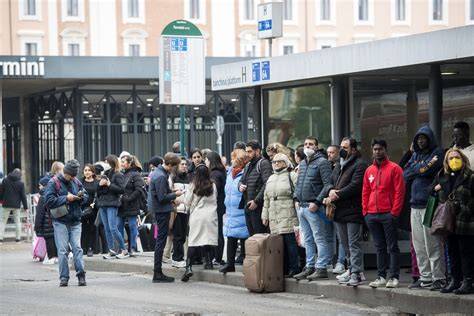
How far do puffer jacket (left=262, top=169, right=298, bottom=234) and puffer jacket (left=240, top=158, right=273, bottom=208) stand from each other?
1.15 feet

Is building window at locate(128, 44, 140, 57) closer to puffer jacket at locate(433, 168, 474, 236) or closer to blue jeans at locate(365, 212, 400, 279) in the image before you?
blue jeans at locate(365, 212, 400, 279)

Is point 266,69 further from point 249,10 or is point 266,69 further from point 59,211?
point 249,10

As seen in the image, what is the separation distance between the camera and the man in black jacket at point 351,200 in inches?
563

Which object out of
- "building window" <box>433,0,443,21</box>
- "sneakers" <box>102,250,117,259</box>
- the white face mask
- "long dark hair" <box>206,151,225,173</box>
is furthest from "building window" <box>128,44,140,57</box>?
the white face mask

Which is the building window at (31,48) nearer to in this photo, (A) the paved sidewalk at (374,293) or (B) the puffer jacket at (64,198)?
(A) the paved sidewalk at (374,293)

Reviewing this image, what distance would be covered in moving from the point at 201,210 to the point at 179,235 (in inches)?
51.9

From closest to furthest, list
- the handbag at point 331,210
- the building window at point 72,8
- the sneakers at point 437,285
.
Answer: the sneakers at point 437,285 → the handbag at point 331,210 → the building window at point 72,8

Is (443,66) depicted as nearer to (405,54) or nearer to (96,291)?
(405,54)

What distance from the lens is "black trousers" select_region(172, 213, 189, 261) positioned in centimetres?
1817

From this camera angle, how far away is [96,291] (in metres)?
16.2

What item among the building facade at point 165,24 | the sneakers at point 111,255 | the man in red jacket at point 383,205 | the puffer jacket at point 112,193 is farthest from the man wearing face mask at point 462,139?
the building facade at point 165,24

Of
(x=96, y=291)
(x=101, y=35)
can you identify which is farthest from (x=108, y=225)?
(x=101, y=35)

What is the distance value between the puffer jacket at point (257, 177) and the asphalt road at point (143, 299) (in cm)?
129

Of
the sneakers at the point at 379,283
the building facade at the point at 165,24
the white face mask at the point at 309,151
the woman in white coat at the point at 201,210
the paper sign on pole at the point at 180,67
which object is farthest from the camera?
the building facade at the point at 165,24
